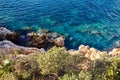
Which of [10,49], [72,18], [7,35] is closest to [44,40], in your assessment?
[7,35]

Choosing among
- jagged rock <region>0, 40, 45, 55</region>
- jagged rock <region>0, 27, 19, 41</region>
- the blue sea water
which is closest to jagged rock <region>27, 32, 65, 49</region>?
the blue sea water

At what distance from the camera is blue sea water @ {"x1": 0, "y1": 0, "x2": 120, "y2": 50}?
46656mm

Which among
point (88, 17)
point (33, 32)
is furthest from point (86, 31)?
point (33, 32)

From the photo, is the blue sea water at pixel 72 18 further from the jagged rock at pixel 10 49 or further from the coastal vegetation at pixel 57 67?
the coastal vegetation at pixel 57 67

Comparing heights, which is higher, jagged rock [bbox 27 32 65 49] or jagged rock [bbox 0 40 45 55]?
jagged rock [bbox 0 40 45 55]

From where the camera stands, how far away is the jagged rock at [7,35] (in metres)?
43.0

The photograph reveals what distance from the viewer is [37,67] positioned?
2752cm

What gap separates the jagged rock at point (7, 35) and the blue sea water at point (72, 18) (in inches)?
126

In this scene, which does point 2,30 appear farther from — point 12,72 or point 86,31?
point 12,72

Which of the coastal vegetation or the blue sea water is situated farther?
the blue sea water

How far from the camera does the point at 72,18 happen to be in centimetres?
5166

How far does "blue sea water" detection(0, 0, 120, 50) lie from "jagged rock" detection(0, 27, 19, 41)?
3.21 metres

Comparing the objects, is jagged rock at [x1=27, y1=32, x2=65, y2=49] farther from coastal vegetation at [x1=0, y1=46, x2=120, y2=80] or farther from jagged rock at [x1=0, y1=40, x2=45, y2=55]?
coastal vegetation at [x1=0, y1=46, x2=120, y2=80]

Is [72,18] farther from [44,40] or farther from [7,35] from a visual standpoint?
[7,35]
